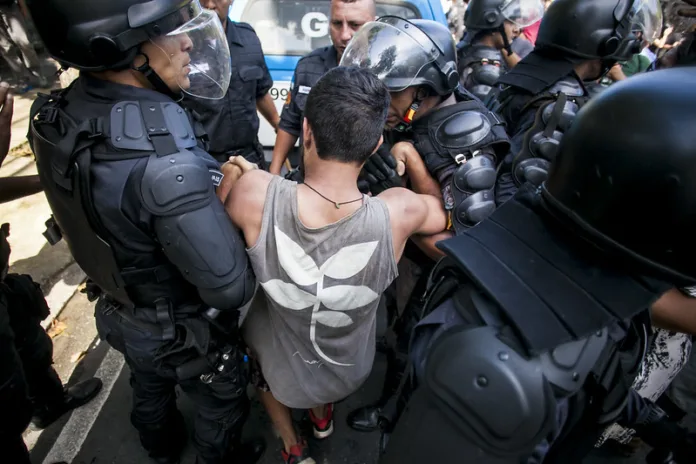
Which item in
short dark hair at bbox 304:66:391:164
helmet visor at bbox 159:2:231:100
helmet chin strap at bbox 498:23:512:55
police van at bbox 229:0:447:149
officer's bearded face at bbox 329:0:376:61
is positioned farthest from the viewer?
police van at bbox 229:0:447:149

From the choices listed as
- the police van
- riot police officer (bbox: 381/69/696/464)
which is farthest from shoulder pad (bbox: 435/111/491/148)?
the police van

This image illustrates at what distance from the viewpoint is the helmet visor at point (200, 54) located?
5.23 feet

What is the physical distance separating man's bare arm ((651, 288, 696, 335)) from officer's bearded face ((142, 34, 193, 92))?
6.14ft

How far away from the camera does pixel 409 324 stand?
242 centimetres

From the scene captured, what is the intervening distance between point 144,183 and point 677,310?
1772mm

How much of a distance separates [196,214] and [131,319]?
0.71 metres

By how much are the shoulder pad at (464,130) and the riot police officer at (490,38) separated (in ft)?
6.07

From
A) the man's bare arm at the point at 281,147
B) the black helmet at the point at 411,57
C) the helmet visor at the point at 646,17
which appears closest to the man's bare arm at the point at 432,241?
the black helmet at the point at 411,57

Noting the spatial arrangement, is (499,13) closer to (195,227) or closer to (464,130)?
(464,130)

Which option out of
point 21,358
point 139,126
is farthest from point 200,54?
point 21,358

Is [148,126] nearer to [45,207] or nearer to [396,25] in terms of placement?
[396,25]

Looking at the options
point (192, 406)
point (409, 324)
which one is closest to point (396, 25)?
point (409, 324)

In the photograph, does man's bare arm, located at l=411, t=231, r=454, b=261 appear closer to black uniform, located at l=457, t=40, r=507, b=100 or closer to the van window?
black uniform, located at l=457, t=40, r=507, b=100

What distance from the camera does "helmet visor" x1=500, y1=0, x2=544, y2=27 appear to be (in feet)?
12.3
